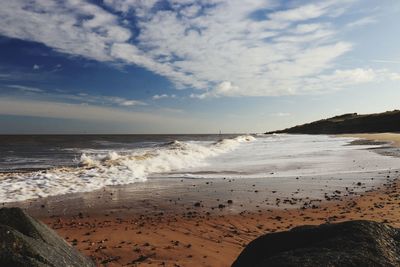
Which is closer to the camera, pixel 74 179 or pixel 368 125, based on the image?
pixel 74 179

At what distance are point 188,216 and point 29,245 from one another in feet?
18.5

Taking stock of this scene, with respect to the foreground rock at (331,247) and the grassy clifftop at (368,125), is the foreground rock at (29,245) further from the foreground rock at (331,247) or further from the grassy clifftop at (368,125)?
the grassy clifftop at (368,125)

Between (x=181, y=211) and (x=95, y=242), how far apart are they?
9.75 feet

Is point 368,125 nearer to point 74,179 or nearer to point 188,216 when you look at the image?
point 74,179

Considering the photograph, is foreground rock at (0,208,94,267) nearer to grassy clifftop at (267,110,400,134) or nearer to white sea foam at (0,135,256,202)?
white sea foam at (0,135,256,202)

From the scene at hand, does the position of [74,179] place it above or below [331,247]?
below

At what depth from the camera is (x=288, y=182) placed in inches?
543

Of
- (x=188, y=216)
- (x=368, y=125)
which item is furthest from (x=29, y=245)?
(x=368, y=125)

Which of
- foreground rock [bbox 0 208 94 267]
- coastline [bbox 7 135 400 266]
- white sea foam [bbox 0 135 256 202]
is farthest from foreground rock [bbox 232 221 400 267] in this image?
white sea foam [bbox 0 135 256 202]

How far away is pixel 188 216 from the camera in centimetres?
934

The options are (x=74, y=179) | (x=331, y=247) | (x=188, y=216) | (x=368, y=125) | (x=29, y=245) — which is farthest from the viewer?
(x=368, y=125)

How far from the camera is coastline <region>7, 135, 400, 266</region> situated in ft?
22.6

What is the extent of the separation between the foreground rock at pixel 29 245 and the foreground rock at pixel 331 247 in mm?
2152

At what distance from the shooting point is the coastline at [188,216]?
689 cm
